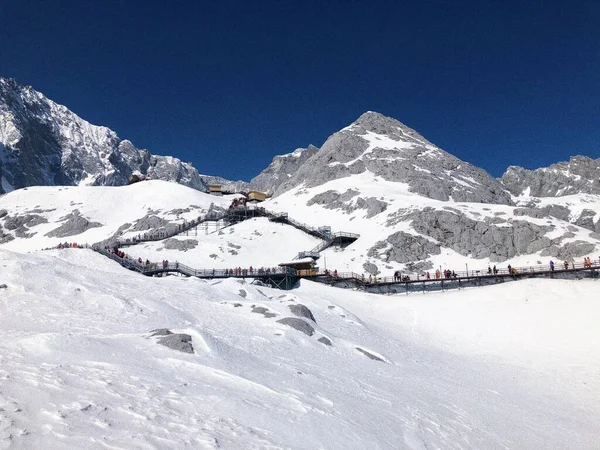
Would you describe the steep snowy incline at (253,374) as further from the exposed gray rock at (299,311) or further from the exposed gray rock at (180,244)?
the exposed gray rock at (180,244)

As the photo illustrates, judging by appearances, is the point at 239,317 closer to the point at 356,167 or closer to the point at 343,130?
the point at 356,167

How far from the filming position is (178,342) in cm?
1552

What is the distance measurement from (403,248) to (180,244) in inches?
1299

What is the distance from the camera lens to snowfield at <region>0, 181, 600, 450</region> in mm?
9297

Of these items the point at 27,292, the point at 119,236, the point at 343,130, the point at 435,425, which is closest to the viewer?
the point at 435,425

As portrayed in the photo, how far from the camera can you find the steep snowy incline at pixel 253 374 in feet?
29.9

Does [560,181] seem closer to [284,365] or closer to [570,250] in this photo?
[570,250]

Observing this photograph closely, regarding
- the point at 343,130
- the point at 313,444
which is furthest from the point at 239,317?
the point at 343,130

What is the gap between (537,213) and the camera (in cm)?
6694

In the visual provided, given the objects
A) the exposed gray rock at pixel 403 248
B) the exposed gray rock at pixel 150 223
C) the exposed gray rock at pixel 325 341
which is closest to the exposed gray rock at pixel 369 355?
the exposed gray rock at pixel 325 341

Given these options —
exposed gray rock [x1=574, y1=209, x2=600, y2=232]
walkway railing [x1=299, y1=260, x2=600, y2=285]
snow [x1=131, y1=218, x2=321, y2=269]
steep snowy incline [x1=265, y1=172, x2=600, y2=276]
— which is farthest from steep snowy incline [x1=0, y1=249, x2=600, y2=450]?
exposed gray rock [x1=574, y1=209, x2=600, y2=232]

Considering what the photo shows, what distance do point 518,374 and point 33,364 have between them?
82.7 feet

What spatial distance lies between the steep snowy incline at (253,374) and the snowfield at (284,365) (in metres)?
0.07

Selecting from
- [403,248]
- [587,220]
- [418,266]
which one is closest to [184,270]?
[418,266]
